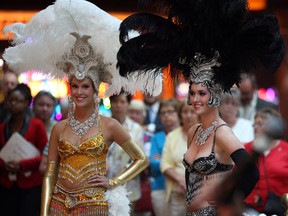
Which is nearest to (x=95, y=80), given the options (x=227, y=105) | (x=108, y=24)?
(x=108, y=24)

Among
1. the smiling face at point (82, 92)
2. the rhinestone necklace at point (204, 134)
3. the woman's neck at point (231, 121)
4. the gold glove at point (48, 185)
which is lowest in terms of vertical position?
the gold glove at point (48, 185)

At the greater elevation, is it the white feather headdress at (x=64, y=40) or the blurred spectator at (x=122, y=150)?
the white feather headdress at (x=64, y=40)

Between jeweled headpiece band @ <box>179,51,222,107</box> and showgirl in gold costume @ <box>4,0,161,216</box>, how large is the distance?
1.70ft

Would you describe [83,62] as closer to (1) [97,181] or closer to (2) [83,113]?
(2) [83,113]

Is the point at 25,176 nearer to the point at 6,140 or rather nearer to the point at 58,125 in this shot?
the point at 6,140

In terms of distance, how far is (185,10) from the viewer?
4.71 m

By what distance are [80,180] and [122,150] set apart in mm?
2573

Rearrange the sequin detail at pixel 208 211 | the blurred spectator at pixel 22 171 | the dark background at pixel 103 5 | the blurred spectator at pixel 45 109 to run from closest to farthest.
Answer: the sequin detail at pixel 208 211, the blurred spectator at pixel 22 171, the blurred spectator at pixel 45 109, the dark background at pixel 103 5

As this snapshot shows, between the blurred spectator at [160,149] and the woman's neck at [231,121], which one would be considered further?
the blurred spectator at [160,149]

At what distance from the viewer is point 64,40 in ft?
17.7

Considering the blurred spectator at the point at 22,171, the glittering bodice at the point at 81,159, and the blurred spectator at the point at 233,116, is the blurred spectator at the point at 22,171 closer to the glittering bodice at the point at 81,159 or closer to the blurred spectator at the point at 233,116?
the blurred spectator at the point at 233,116

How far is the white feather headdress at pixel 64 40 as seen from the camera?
208 inches

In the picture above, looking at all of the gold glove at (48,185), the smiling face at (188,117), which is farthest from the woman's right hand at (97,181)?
the smiling face at (188,117)

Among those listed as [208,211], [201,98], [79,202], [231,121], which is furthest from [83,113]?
[231,121]
